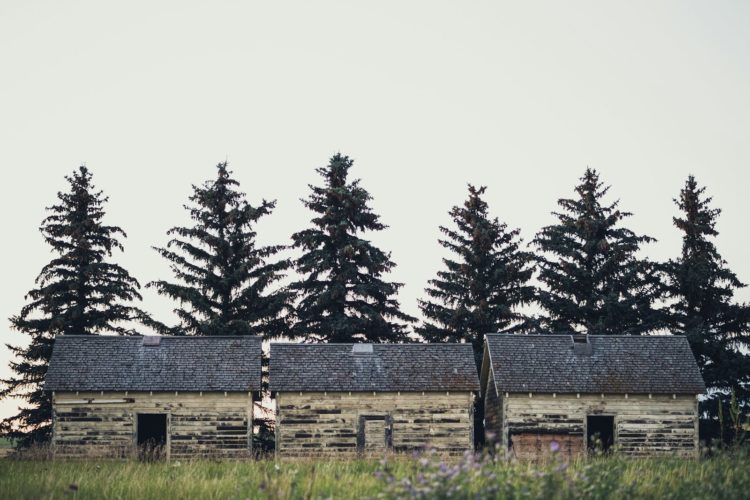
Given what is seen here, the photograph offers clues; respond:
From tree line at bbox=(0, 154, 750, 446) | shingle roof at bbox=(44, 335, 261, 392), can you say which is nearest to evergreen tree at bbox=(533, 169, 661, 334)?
tree line at bbox=(0, 154, 750, 446)

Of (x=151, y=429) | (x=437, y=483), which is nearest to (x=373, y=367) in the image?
(x=151, y=429)

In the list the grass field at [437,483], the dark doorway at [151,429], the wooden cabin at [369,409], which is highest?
the grass field at [437,483]

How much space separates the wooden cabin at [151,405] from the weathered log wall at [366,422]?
1.73m

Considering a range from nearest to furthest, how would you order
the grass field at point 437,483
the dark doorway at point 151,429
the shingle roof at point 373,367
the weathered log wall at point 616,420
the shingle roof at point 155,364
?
1. the grass field at point 437,483
2. the shingle roof at point 155,364
3. the weathered log wall at point 616,420
4. the shingle roof at point 373,367
5. the dark doorway at point 151,429

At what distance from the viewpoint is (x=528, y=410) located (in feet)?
98.1

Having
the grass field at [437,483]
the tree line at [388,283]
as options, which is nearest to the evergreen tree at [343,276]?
the tree line at [388,283]

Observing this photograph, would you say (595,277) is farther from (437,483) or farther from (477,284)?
(437,483)

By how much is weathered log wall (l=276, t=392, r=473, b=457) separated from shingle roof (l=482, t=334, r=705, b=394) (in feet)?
8.09

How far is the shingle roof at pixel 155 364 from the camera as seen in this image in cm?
2923

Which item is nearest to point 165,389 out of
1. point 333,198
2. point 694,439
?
point 333,198

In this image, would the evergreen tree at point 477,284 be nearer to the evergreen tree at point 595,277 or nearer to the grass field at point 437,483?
the evergreen tree at point 595,277

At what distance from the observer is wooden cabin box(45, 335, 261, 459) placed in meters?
28.8

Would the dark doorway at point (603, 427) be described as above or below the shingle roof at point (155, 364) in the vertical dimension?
below

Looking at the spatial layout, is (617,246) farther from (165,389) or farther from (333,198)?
(165,389)
